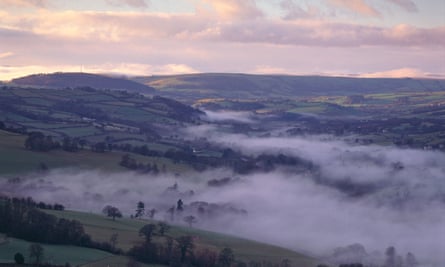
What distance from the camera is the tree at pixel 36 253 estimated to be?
6700 centimetres

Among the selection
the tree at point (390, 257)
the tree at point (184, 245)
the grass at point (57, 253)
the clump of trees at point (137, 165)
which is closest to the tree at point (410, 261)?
the tree at point (390, 257)

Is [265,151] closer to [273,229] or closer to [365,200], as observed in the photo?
[365,200]

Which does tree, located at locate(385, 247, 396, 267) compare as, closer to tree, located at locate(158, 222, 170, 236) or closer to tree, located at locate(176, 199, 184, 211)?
tree, located at locate(158, 222, 170, 236)

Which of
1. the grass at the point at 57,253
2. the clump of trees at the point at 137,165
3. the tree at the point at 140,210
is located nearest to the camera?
the grass at the point at 57,253

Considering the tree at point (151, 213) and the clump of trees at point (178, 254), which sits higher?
the clump of trees at point (178, 254)

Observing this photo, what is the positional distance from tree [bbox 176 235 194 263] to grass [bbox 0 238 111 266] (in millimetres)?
6501

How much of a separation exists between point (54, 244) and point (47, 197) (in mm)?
29311

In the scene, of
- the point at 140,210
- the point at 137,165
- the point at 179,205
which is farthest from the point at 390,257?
the point at 137,165

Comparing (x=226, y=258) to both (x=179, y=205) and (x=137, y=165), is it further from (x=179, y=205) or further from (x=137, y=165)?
(x=137, y=165)

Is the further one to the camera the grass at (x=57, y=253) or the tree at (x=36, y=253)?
the grass at (x=57, y=253)

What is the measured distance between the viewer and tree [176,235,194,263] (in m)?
76.4

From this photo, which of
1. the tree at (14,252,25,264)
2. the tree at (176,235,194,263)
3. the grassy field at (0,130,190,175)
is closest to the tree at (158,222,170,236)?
the tree at (176,235,194,263)

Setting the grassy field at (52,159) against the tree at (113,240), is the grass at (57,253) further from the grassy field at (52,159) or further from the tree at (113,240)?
the grassy field at (52,159)

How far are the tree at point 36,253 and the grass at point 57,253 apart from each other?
454 mm
